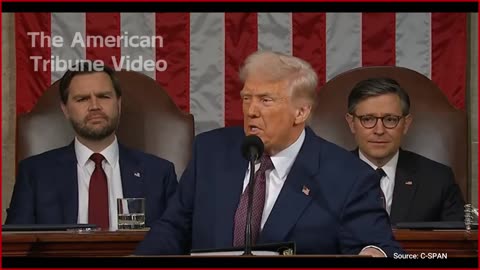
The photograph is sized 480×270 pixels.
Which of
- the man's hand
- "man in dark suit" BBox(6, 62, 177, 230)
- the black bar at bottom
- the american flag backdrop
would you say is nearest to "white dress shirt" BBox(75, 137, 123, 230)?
"man in dark suit" BBox(6, 62, 177, 230)

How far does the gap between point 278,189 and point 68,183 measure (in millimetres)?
1378

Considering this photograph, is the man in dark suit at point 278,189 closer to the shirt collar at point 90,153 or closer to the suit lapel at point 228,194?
the suit lapel at point 228,194

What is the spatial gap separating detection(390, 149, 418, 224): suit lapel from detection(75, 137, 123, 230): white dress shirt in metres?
1.10

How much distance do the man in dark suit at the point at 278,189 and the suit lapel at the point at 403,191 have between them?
101 centimetres

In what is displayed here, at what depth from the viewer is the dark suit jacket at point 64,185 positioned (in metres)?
4.59

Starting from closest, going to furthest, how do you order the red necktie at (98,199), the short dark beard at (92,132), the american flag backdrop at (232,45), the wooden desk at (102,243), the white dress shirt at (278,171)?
the white dress shirt at (278,171) → the wooden desk at (102,243) → the red necktie at (98,199) → the short dark beard at (92,132) → the american flag backdrop at (232,45)

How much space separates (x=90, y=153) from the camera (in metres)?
4.77

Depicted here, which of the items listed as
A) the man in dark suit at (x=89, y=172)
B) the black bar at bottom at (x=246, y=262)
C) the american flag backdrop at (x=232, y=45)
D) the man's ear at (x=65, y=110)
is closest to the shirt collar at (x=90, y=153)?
the man in dark suit at (x=89, y=172)

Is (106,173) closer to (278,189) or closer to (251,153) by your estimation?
(278,189)

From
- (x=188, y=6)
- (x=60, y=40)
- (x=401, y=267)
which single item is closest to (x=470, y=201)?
(x=188, y=6)

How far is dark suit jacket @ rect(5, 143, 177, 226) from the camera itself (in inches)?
181

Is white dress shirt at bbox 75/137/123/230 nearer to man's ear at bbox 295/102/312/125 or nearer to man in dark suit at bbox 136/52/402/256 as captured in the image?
man in dark suit at bbox 136/52/402/256

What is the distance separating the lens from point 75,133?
498 cm

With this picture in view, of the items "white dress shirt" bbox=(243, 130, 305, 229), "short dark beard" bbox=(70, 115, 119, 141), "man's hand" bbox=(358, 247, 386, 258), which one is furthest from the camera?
"short dark beard" bbox=(70, 115, 119, 141)
